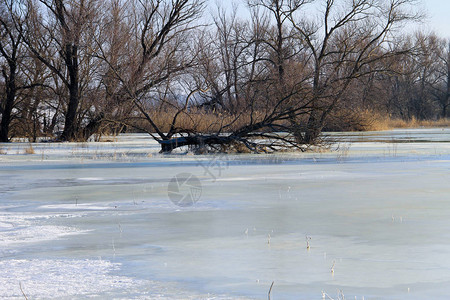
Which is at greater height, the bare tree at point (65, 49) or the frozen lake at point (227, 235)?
the bare tree at point (65, 49)

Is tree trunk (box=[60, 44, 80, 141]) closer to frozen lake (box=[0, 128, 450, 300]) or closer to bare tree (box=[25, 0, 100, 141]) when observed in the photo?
bare tree (box=[25, 0, 100, 141])

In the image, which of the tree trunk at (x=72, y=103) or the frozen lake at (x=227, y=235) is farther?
the tree trunk at (x=72, y=103)

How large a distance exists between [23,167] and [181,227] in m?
7.89

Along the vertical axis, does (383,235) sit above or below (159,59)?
below

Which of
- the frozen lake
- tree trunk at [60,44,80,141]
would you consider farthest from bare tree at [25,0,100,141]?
the frozen lake

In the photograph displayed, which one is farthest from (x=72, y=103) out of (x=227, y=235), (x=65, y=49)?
(x=227, y=235)

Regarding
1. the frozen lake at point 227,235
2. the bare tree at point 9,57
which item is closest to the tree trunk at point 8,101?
the bare tree at point 9,57

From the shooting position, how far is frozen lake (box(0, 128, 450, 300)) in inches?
155

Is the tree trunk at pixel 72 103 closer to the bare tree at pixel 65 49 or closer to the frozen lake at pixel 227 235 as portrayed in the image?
the bare tree at pixel 65 49

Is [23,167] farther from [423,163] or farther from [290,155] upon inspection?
[423,163]

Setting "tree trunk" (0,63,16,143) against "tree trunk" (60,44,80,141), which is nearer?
"tree trunk" (60,44,80,141)

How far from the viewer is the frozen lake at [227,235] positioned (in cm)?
393

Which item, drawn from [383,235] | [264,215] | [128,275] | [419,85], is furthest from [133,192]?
[419,85]

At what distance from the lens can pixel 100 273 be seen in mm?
4223
